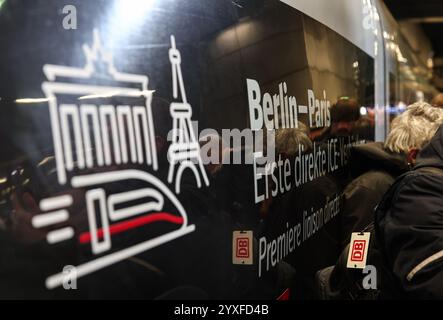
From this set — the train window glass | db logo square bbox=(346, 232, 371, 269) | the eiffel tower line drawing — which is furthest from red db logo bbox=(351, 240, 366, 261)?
the eiffel tower line drawing

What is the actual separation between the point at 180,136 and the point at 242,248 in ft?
1.53

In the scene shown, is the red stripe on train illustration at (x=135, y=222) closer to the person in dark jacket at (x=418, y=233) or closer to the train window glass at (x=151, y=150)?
the train window glass at (x=151, y=150)

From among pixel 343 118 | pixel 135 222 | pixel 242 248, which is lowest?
pixel 242 248

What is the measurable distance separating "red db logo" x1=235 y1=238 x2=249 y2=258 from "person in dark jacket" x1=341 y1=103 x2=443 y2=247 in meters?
0.97

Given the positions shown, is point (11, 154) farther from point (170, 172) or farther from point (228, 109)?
point (228, 109)

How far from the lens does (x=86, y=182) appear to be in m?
0.92

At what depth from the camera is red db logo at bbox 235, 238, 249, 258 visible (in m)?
1.49

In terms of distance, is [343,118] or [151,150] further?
[343,118]

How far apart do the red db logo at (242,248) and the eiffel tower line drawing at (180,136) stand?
1.00ft

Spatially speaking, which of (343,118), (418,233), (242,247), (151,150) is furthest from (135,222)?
(343,118)

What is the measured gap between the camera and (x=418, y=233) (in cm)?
133

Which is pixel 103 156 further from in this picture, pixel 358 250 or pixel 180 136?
pixel 358 250

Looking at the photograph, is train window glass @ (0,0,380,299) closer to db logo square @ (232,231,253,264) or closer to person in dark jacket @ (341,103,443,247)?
db logo square @ (232,231,253,264)

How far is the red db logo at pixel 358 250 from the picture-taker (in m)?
1.79
